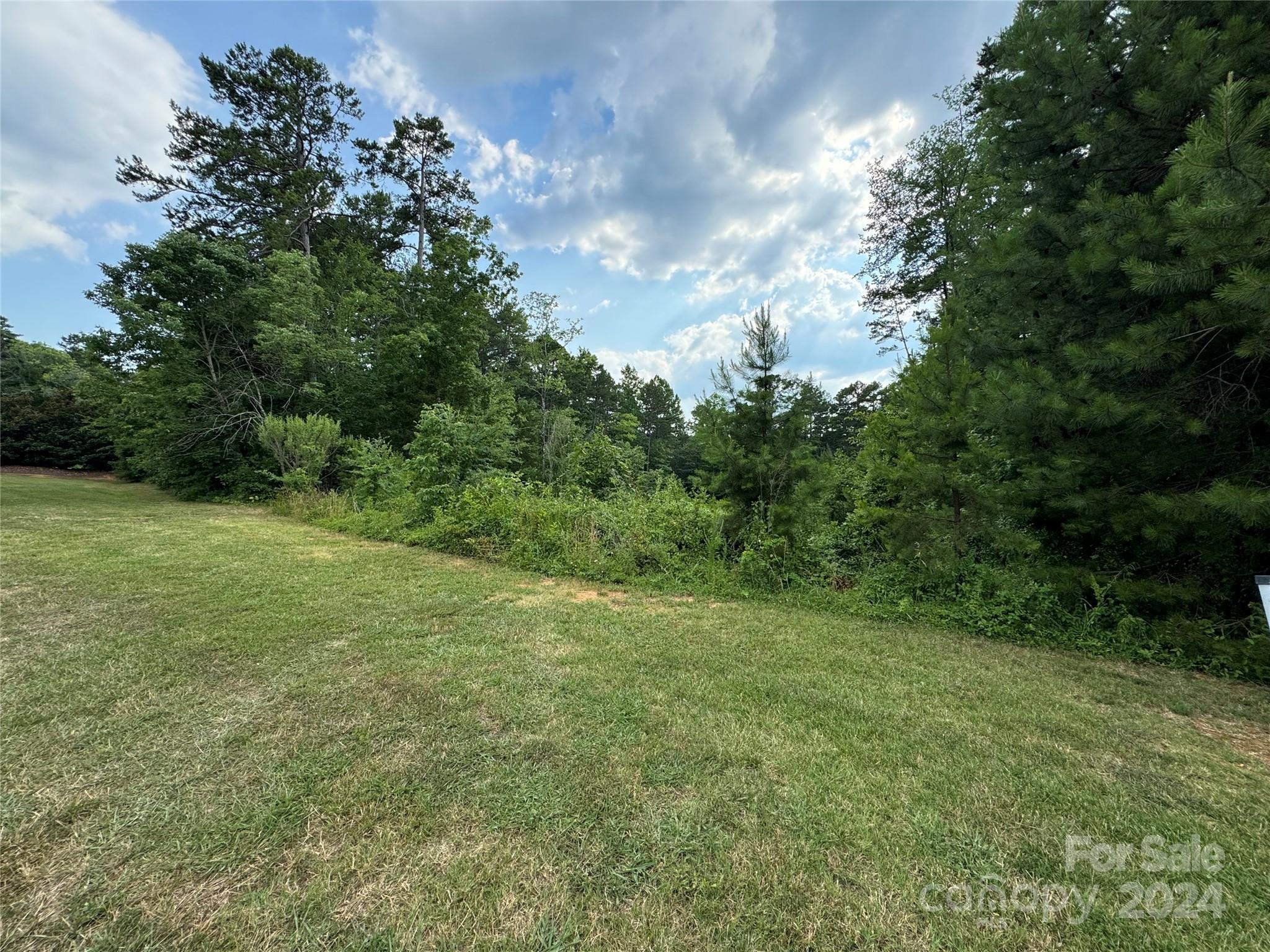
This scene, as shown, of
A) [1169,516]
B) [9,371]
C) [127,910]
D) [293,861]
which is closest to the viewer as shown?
[127,910]

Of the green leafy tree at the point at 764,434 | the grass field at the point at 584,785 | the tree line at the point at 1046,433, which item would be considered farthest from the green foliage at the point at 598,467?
the grass field at the point at 584,785

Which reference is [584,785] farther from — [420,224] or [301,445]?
[420,224]

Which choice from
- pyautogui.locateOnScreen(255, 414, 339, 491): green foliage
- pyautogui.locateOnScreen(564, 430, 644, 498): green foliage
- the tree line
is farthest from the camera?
pyautogui.locateOnScreen(255, 414, 339, 491): green foliage

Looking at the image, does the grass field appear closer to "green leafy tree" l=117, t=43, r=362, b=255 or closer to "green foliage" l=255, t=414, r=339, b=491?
"green foliage" l=255, t=414, r=339, b=491

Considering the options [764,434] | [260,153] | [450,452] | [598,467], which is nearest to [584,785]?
[764,434]

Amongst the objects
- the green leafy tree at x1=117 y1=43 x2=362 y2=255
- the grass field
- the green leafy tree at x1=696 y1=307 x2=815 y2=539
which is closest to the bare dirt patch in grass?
the green leafy tree at x1=117 y1=43 x2=362 y2=255

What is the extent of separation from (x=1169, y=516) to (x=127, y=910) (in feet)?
17.6

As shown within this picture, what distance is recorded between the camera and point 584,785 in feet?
5.85

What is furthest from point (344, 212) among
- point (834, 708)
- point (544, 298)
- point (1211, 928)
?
point (1211, 928)

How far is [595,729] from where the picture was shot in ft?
7.09

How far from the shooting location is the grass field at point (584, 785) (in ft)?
4.19

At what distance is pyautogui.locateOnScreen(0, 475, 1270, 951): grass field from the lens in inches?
50.3

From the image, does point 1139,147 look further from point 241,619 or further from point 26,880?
point 241,619

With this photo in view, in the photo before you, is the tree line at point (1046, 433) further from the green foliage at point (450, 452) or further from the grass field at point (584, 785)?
the grass field at point (584, 785)
